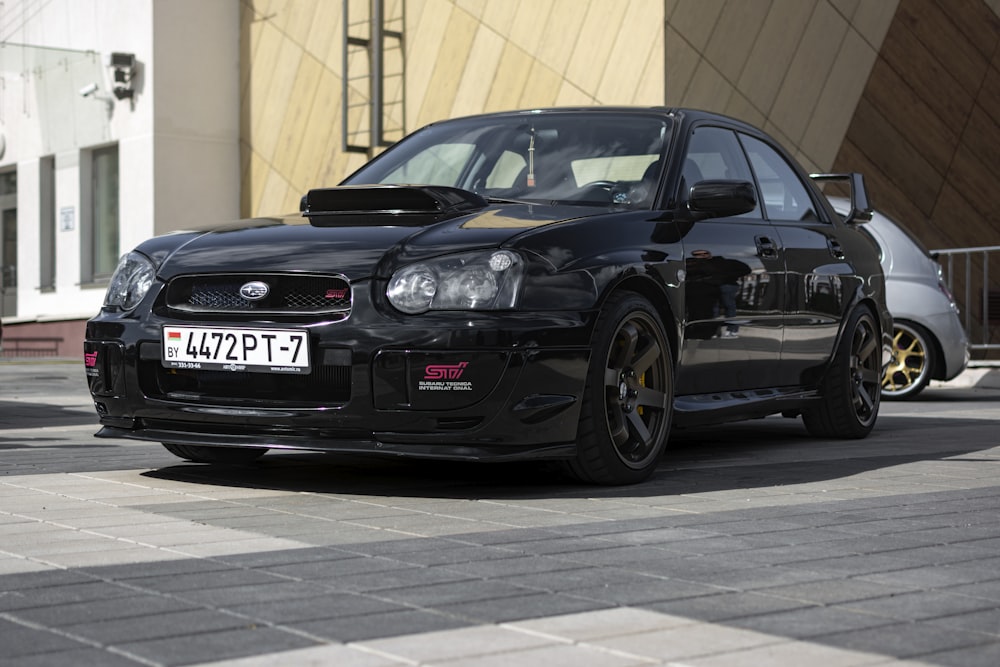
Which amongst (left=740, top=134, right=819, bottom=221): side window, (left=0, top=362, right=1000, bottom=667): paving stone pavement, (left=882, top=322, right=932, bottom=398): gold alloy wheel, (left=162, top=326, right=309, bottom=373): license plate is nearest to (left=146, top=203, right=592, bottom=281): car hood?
(left=162, top=326, right=309, bottom=373): license plate

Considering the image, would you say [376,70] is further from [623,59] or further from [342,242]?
[342,242]

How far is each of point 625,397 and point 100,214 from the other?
864 inches

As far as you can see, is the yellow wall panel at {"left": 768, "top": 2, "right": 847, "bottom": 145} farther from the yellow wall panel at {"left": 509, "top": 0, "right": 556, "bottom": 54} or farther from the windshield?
the windshield

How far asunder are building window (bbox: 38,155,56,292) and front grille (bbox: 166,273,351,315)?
22977 millimetres

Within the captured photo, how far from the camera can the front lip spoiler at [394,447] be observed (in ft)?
17.7

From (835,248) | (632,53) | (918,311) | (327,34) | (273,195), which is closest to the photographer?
(835,248)

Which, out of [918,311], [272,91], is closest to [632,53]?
[918,311]

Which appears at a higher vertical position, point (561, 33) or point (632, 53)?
point (561, 33)

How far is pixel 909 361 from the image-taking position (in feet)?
41.9

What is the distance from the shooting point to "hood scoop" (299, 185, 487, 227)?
5855 millimetres

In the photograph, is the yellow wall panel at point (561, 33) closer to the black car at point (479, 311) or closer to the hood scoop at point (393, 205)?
the black car at point (479, 311)

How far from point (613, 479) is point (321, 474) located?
1206 millimetres

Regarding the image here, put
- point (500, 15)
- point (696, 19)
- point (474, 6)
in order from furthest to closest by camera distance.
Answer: point (474, 6), point (500, 15), point (696, 19)

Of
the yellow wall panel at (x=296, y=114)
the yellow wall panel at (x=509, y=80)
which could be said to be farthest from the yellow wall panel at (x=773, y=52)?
the yellow wall panel at (x=296, y=114)
